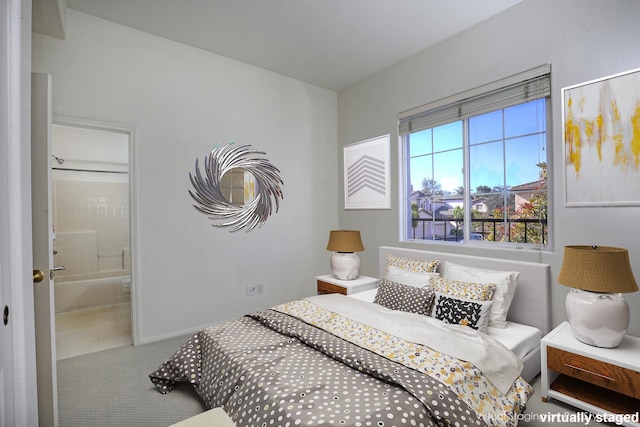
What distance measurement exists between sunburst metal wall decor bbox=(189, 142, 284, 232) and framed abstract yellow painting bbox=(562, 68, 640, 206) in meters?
2.78

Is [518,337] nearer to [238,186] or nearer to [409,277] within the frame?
[409,277]

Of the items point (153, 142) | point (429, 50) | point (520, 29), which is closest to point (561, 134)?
point (520, 29)

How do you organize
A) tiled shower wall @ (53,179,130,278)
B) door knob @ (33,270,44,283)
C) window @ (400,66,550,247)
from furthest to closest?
tiled shower wall @ (53,179,130,278)
window @ (400,66,550,247)
door knob @ (33,270,44,283)

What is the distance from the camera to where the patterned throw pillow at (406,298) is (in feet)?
7.94

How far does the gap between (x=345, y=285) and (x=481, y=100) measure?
215cm

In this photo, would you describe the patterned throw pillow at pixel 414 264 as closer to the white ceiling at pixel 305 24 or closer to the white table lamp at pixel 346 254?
the white table lamp at pixel 346 254

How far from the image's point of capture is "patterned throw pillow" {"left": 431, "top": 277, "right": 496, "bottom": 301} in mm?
2285

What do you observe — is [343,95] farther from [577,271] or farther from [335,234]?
[577,271]

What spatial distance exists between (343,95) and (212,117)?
5.87 ft

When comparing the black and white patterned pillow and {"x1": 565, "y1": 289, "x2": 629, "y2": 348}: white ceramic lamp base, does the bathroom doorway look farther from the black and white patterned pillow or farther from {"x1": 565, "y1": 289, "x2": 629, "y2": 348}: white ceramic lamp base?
{"x1": 565, "y1": 289, "x2": 629, "y2": 348}: white ceramic lamp base

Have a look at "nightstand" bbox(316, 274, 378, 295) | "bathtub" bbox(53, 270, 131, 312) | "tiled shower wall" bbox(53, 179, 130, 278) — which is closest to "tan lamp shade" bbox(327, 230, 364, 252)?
"nightstand" bbox(316, 274, 378, 295)

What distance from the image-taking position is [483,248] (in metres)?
2.81

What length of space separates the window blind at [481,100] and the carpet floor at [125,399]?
7.00 feet

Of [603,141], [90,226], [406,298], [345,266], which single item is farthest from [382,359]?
[90,226]
